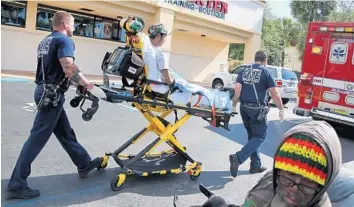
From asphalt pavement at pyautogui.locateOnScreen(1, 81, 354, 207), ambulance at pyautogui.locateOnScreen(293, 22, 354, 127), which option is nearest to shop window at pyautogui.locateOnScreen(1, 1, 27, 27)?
asphalt pavement at pyautogui.locateOnScreen(1, 81, 354, 207)

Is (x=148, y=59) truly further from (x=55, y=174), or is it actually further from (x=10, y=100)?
(x=10, y=100)

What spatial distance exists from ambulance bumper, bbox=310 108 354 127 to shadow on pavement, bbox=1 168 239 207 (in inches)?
185

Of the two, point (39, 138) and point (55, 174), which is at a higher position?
point (39, 138)

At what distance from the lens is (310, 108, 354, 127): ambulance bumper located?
8.94 metres

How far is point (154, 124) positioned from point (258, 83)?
1.82 m

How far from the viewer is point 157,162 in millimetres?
5184

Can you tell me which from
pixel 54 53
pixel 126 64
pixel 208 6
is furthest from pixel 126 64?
pixel 208 6

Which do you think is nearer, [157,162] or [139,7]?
[157,162]

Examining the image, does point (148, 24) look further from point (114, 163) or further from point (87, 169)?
point (87, 169)

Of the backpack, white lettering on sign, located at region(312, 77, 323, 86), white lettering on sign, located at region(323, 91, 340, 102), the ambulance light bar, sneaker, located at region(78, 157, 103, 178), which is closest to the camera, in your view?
the backpack

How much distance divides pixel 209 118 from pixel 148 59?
44.9 inches

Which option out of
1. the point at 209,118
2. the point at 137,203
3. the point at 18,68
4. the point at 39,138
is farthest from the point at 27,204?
the point at 18,68

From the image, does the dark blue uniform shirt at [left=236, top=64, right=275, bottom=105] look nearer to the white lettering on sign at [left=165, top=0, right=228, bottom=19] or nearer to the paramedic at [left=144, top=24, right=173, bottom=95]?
the paramedic at [left=144, top=24, right=173, bottom=95]

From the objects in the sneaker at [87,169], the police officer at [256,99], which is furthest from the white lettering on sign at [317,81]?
the sneaker at [87,169]
